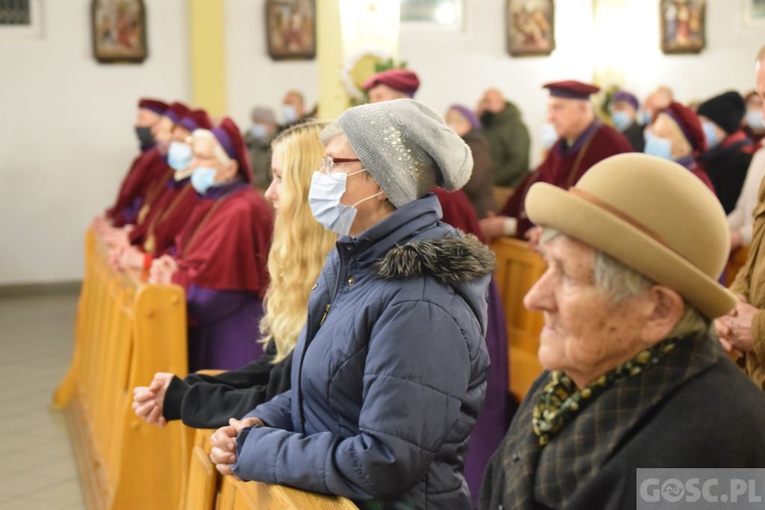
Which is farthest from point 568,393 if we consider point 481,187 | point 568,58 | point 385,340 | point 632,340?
point 568,58

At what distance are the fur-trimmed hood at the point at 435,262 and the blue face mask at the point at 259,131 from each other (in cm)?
963

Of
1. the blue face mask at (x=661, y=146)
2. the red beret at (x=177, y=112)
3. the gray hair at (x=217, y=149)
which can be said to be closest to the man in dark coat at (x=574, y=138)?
the blue face mask at (x=661, y=146)

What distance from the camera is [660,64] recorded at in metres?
13.7

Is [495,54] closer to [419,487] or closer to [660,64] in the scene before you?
[660,64]

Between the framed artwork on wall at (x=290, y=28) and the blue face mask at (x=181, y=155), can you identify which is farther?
the framed artwork on wall at (x=290, y=28)

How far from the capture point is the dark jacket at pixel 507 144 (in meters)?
10.5

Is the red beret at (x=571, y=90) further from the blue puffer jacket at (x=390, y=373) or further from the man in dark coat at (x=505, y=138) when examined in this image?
the man in dark coat at (x=505, y=138)

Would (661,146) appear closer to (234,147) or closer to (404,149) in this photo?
(234,147)

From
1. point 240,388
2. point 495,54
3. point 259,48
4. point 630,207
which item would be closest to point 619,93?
point 495,54

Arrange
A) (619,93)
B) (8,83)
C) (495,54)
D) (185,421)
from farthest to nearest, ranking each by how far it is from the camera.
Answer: (495,54) < (619,93) < (8,83) < (185,421)

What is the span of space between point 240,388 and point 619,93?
9.60 metres

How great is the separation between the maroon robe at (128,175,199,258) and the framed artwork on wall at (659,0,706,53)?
828cm

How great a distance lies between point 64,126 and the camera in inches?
447

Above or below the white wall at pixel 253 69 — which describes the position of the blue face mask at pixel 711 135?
below
